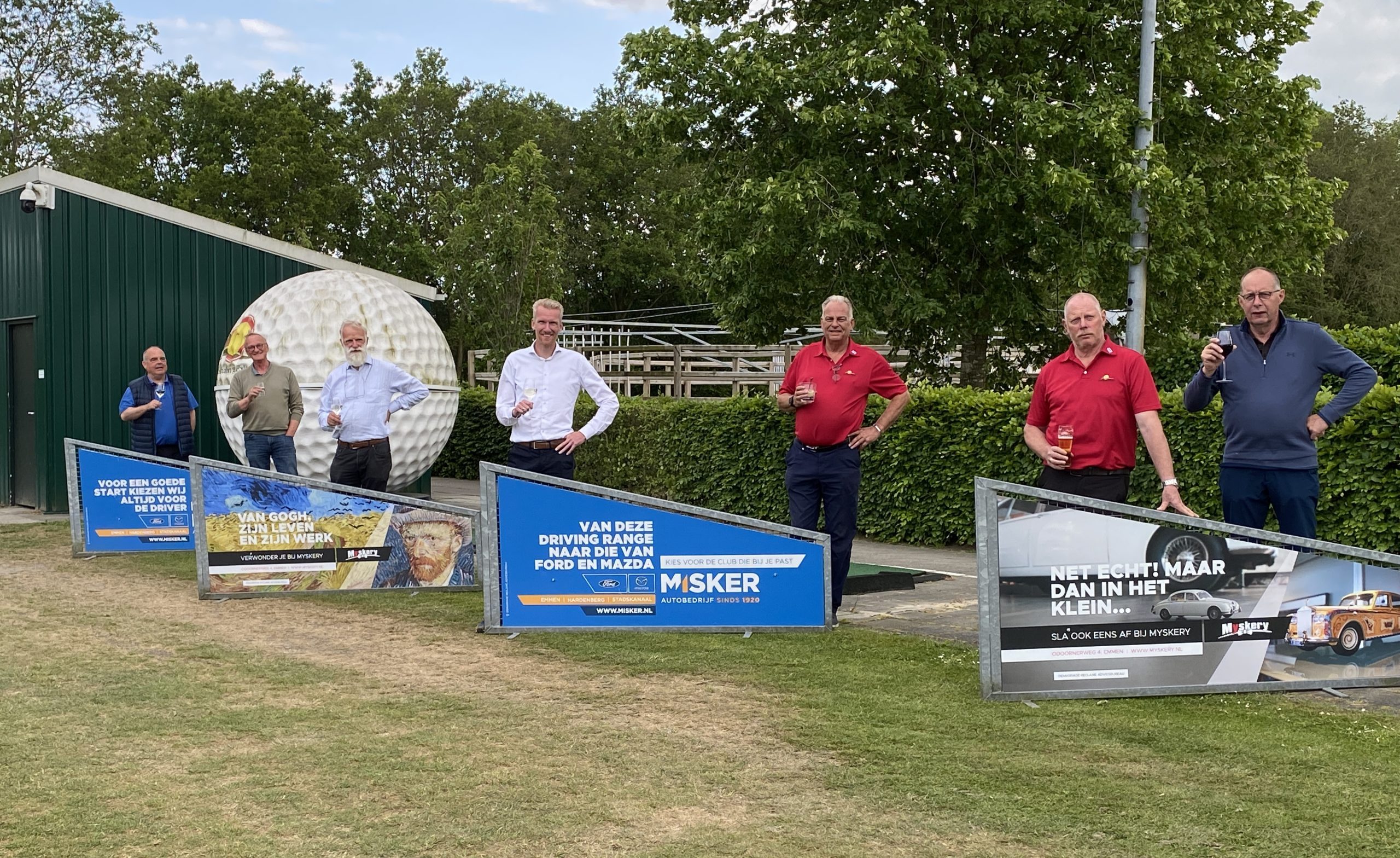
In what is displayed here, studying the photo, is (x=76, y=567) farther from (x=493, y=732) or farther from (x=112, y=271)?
(x=493, y=732)

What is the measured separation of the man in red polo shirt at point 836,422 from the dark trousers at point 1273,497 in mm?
1971

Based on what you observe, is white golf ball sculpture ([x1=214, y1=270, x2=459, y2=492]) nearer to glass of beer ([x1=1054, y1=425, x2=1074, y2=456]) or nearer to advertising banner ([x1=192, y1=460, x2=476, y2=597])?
advertising banner ([x1=192, y1=460, x2=476, y2=597])

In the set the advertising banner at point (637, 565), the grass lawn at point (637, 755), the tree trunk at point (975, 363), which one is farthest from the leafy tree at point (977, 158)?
the grass lawn at point (637, 755)

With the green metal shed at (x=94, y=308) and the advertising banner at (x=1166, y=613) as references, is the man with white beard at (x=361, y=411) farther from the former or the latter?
the green metal shed at (x=94, y=308)

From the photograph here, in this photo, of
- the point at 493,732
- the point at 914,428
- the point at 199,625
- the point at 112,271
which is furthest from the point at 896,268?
the point at 493,732

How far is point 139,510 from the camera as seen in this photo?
38.7 ft

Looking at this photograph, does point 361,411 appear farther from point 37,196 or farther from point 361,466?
point 37,196

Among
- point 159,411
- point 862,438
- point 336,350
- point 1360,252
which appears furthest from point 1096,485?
point 1360,252

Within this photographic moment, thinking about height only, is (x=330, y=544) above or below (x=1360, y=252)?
below

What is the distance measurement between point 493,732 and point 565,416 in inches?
145

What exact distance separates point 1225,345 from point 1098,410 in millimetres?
709

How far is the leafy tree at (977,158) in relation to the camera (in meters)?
16.3

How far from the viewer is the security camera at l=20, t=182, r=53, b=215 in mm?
15312

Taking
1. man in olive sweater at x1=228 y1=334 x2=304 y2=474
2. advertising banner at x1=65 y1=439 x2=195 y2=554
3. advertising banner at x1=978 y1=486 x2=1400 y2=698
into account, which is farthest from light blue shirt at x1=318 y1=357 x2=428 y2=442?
advertising banner at x1=978 y1=486 x2=1400 y2=698
